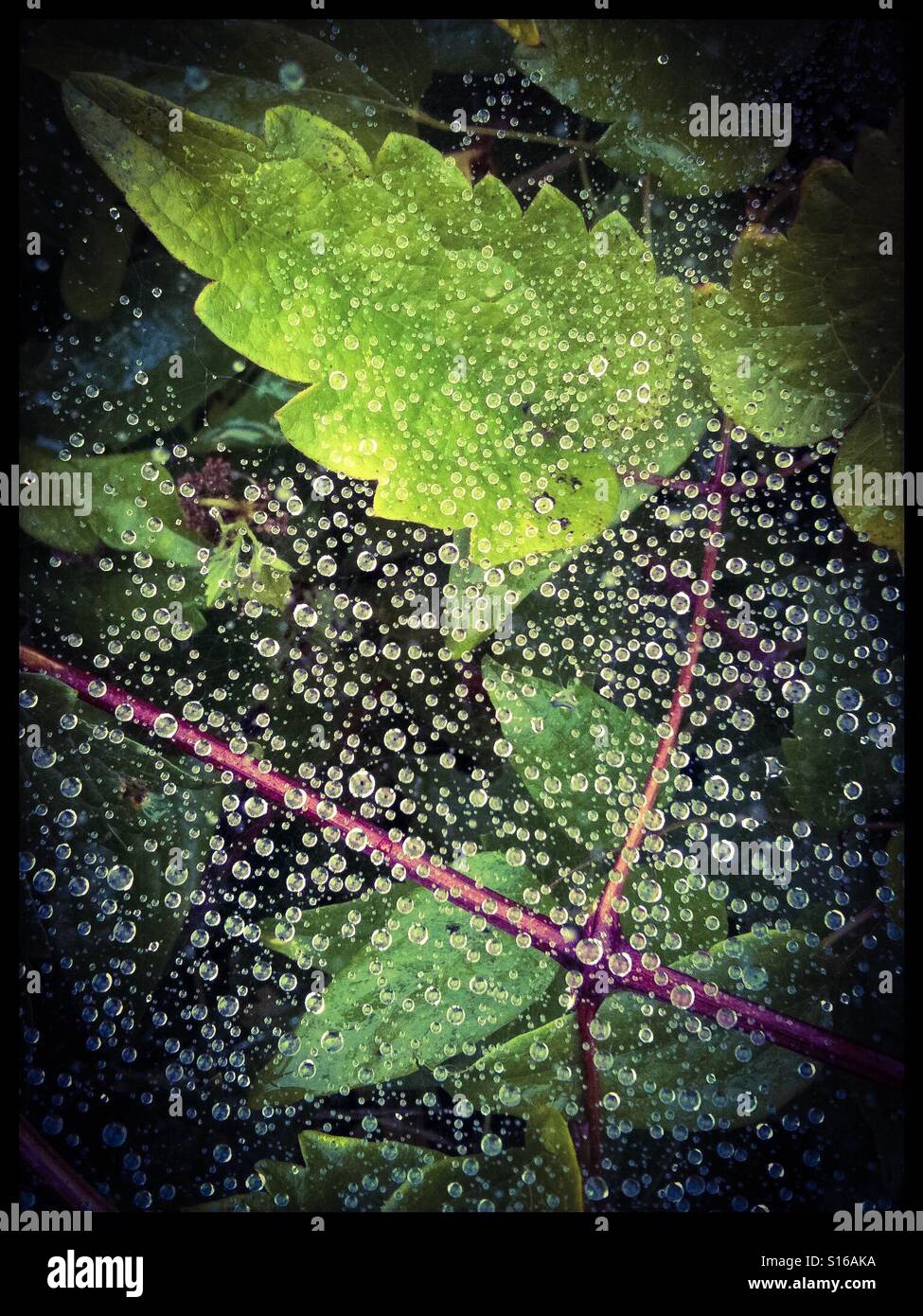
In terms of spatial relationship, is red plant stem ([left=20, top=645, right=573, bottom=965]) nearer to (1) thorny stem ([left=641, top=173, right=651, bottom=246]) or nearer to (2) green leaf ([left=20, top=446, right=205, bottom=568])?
(2) green leaf ([left=20, top=446, right=205, bottom=568])

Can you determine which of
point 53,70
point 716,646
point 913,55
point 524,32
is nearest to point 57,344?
point 53,70

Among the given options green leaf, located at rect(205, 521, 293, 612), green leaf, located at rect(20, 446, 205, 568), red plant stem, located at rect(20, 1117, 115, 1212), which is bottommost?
red plant stem, located at rect(20, 1117, 115, 1212)

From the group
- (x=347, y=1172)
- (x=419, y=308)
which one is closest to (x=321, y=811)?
(x=347, y=1172)

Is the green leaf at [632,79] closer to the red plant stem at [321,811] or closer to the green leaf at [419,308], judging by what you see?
the green leaf at [419,308]
